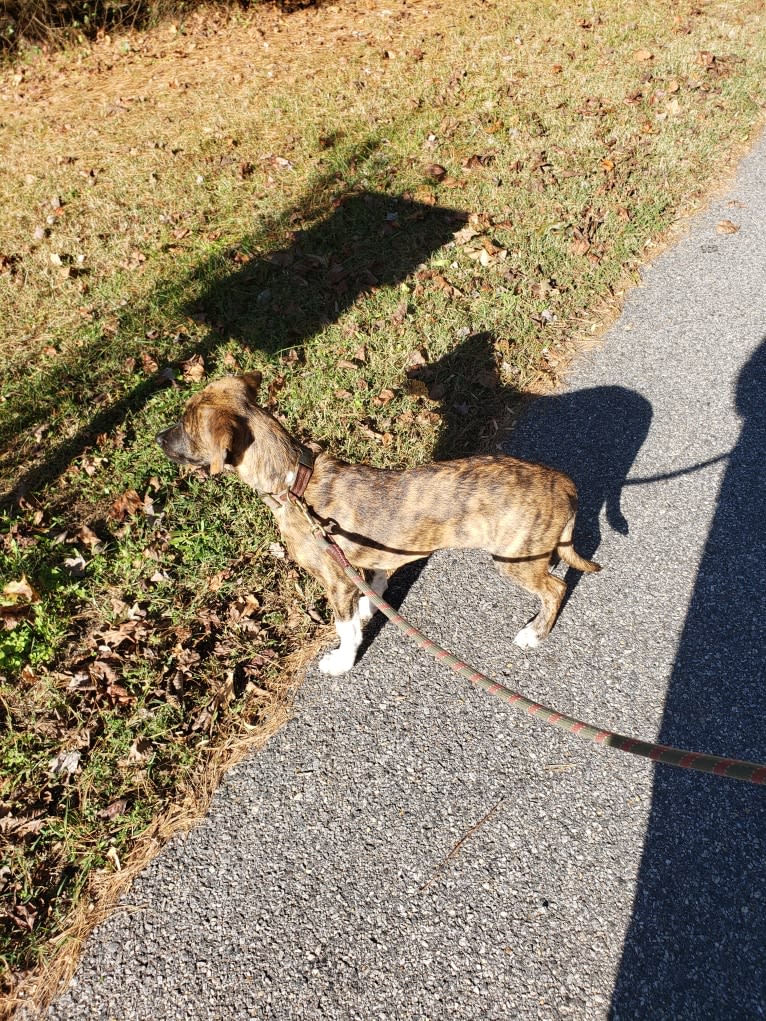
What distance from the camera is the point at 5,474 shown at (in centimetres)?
507

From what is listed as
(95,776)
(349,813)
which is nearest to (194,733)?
(95,776)

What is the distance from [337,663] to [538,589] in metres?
1.28

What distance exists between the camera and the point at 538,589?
382cm

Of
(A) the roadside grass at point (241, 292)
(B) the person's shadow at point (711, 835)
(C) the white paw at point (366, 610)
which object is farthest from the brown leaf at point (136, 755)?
(B) the person's shadow at point (711, 835)

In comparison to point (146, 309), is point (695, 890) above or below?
below

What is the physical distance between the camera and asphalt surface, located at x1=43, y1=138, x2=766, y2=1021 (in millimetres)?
2760

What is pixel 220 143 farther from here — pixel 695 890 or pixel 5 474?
pixel 695 890

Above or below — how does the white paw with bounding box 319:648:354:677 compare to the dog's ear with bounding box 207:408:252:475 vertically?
below

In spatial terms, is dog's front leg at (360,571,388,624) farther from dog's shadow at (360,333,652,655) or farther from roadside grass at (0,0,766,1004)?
roadside grass at (0,0,766,1004)

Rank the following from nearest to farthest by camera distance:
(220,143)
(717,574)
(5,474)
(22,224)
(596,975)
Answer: (596,975), (717,574), (5,474), (22,224), (220,143)

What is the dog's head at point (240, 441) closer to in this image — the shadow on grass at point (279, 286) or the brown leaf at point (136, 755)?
the brown leaf at point (136, 755)

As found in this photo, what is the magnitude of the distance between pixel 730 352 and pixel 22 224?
786cm

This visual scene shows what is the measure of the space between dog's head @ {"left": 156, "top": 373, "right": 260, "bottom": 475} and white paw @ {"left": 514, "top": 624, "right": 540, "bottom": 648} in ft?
6.48

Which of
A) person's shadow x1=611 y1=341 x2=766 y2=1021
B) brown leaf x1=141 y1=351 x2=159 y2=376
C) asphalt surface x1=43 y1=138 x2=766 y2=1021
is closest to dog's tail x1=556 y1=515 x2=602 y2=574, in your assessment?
asphalt surface x1=43 y1=138 x2=766 y2=1021
